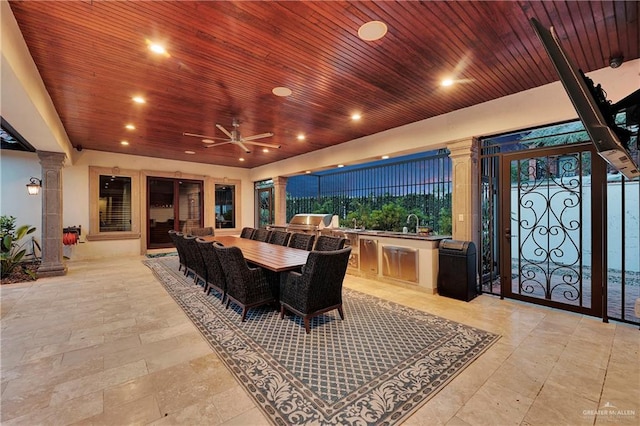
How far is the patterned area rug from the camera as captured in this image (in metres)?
1.79

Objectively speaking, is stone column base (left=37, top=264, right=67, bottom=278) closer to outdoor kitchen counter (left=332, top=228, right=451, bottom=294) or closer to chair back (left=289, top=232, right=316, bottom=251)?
chair back (left=289, top=232, right=316, bottom=251)

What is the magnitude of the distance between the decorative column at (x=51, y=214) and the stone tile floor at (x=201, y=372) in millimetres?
1973

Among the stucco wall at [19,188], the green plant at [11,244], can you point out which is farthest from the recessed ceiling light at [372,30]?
the stucco wall at [19,188]

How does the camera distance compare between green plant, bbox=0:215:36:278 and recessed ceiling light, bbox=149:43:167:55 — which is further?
green plant, bbox=0:215:36:278

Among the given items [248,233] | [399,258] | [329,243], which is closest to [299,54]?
[329,243]

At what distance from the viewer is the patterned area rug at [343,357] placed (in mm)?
1795

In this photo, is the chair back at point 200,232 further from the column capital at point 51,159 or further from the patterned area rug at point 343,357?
the patterned area rug at point 343,357

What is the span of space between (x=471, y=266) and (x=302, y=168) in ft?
15.8

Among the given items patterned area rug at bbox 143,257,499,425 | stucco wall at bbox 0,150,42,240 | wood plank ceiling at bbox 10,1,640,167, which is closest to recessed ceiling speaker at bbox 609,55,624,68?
wood plank ceiling at bbox 10,1,640,167

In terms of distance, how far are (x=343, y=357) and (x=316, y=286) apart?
736mm

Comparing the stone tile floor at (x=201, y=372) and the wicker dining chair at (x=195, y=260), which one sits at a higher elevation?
the wicker dining chair at (x=195, y=260)

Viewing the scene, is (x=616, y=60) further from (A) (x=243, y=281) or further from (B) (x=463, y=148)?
(A) (x=243, y=281)

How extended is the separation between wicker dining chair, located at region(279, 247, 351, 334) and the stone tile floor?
93 centimetres

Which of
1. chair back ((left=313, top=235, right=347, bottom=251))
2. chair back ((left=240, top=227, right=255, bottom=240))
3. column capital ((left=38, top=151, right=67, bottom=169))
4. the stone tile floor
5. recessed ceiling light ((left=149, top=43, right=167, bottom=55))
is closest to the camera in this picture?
the stone tile floor
